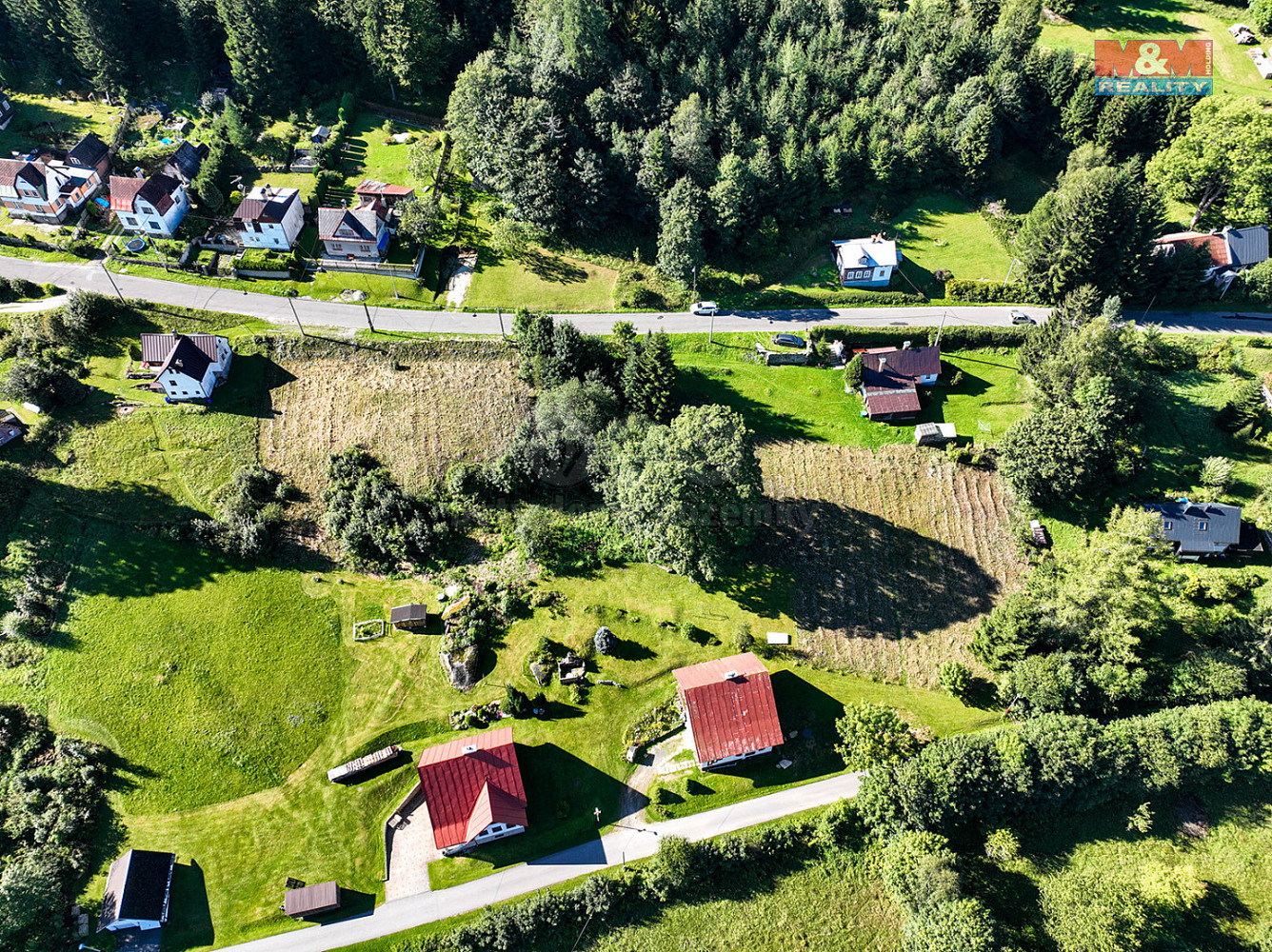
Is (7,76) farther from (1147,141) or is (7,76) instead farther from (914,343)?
(1147,141)

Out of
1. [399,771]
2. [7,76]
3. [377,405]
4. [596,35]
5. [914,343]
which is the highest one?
[596,35]

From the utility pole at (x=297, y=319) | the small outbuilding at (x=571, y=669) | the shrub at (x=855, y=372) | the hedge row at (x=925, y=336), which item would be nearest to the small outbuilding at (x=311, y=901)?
the small outbuilding at (x=571, y=669)

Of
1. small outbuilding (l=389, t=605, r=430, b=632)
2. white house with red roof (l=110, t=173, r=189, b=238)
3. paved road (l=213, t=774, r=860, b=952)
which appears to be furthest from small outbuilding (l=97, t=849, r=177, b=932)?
white house with red roof (l=110, t=173, r=189, b=238)

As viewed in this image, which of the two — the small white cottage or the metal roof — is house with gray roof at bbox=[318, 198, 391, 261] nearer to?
the small white cottage

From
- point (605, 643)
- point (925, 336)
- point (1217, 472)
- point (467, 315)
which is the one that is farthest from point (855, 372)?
point (467, 315)

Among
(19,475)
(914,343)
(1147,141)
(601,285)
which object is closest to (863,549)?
(914,343)

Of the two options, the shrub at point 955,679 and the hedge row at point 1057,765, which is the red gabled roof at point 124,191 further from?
the shrub at point 955,679
